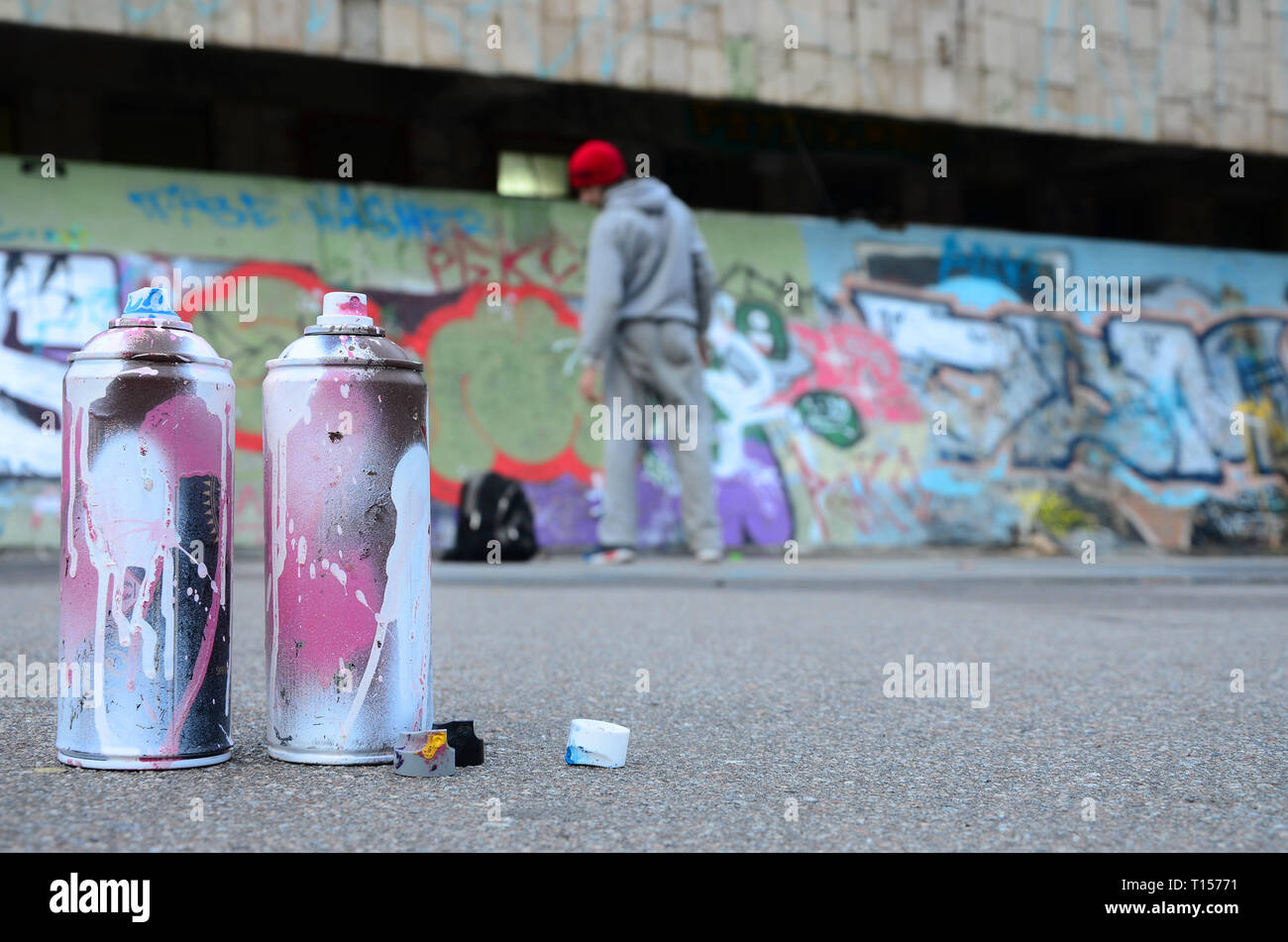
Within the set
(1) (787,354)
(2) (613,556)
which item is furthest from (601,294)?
(1) (787,354)

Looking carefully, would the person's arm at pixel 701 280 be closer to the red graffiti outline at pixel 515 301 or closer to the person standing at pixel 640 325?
the person standing at pixel 640 325

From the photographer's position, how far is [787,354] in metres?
13.7

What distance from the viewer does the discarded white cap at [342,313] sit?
9.95 feet

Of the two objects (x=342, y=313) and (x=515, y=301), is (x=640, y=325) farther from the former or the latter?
(x=342, y=313)

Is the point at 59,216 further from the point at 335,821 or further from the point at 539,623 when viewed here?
the point at 335,821

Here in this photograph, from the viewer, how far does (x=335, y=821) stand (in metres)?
2.48

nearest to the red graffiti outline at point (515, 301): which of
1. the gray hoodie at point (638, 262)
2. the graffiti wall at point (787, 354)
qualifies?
the graffiti wall at point (787, 354)

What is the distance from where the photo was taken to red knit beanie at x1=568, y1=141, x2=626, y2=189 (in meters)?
8.97

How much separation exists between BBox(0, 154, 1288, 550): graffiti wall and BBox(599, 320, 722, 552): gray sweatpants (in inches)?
140

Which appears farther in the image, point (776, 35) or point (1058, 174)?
point (1058, 174)

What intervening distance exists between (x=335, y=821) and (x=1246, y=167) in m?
16.7

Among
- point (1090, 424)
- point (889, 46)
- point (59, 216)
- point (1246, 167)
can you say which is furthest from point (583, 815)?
point (1246, 167)
